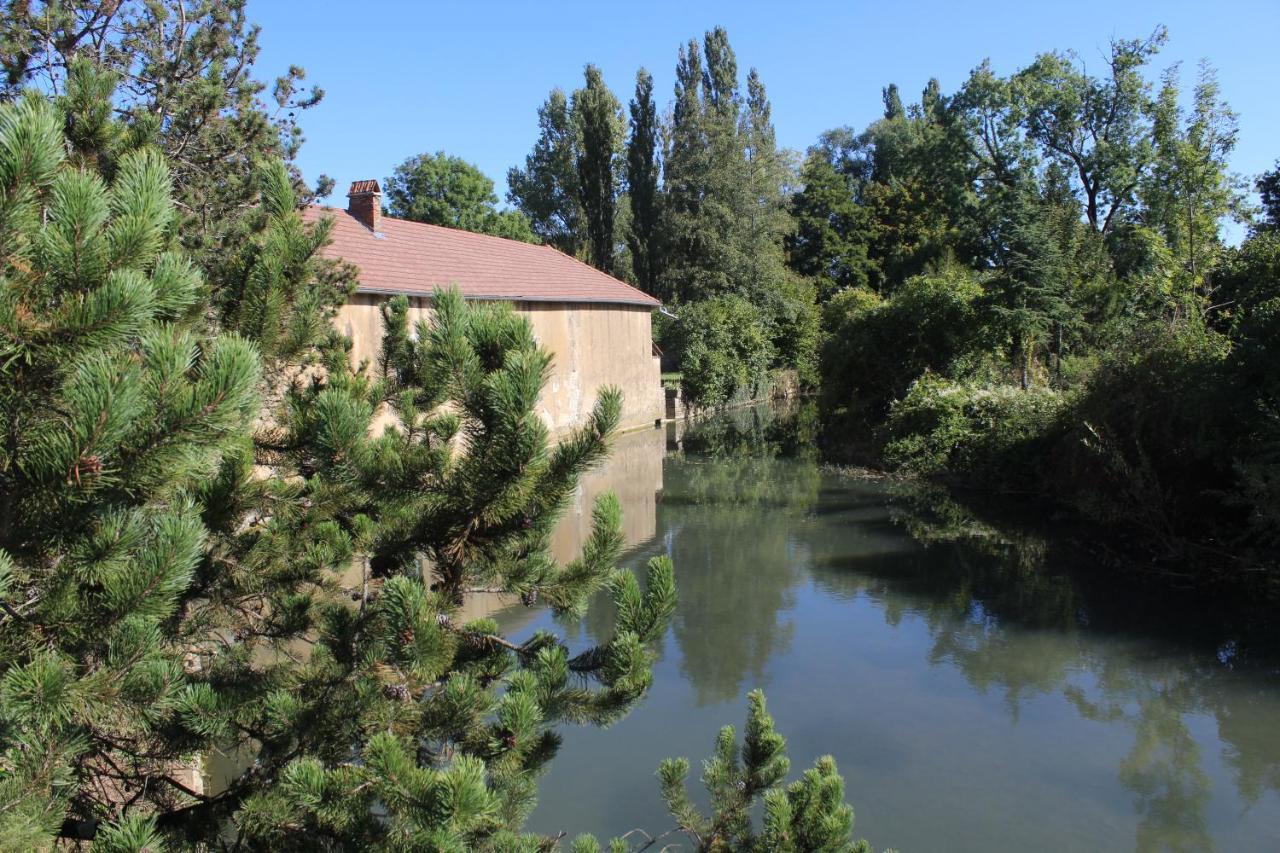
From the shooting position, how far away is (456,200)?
47.8 m

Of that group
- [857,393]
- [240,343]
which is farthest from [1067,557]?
[240,343]

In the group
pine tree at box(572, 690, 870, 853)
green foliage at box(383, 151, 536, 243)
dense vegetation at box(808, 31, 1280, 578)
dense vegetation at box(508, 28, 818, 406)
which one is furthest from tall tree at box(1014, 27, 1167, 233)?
pine tree at box(572, 690, 870, 853)

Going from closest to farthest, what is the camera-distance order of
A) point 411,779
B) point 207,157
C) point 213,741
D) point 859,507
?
1. point 411,779
2. point 213,741
3. point 207,157
4. point 859,507

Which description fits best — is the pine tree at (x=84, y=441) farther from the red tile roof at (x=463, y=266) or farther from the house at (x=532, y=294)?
the red tile roof at (x=463, y=266)

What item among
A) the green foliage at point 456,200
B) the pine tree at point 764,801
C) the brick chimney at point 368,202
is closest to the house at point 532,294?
the brick chimney at point 368,202

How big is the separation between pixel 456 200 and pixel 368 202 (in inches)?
1050

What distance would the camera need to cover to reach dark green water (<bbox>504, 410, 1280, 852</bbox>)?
6.91 meters

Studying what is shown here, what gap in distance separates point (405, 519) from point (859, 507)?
48.0ft

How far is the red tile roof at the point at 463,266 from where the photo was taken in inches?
778

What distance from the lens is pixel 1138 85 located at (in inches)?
1331

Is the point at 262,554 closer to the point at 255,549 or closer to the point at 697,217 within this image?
the point at 255,549

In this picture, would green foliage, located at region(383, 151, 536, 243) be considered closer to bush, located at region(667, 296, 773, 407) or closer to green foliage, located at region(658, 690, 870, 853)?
bush, located at region(667, 296, 773, 407)

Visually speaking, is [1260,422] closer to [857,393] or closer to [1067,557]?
[1067,557]

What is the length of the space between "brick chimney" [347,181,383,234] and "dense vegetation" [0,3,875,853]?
18034 millimetres
